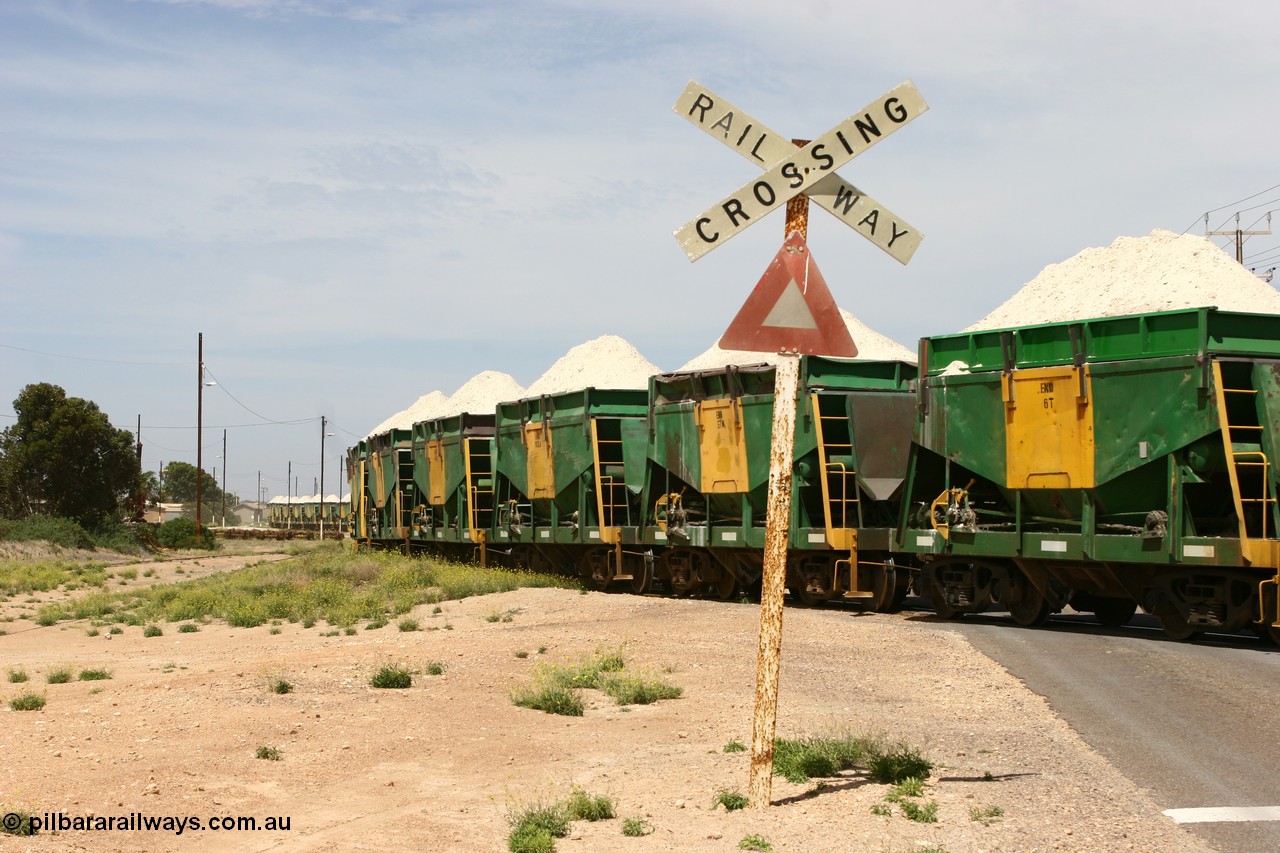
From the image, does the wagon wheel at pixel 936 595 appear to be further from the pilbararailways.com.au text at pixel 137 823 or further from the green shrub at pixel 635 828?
the pilbararailways.com.au text at pixel 137 823

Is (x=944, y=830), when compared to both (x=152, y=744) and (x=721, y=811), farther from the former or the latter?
(x=152, y=744)

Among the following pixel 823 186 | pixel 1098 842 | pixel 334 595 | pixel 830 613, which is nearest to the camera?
pixel 1098 842

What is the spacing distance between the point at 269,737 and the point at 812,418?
11.5m

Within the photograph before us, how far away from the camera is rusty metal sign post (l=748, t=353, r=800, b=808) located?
24.5ft

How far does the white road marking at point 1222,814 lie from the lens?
23.7 feet

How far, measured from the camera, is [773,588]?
7.47 m

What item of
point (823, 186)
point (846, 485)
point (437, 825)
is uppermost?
point (823, 186)

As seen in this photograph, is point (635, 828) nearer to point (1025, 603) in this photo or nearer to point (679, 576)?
point (1025, 603)

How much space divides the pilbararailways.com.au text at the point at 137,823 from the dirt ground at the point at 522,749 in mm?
75

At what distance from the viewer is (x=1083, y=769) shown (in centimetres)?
848

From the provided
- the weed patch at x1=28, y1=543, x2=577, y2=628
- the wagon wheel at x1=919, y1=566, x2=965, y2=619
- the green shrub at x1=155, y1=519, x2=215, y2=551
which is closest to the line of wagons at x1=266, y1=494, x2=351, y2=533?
the green shrub at x1=155, y1=519, x2=215, y2=551

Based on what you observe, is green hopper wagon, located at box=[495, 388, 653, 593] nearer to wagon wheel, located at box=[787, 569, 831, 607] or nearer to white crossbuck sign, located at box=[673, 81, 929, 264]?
wagon wheel, located at box=[787, 569, 831, 607]

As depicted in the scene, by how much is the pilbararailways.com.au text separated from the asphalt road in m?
5.14

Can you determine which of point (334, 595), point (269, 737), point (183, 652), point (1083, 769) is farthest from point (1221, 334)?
point (334, 595)
